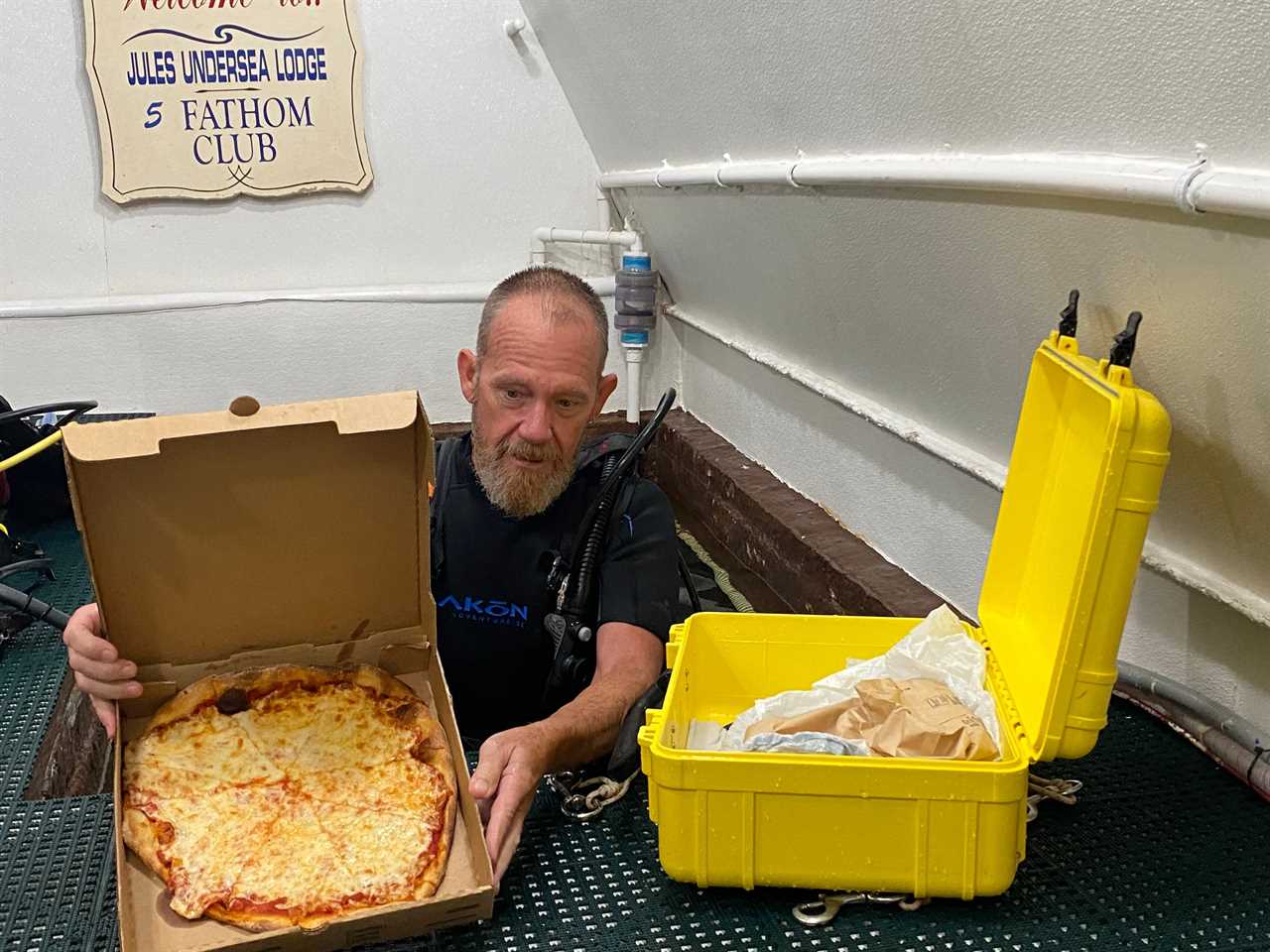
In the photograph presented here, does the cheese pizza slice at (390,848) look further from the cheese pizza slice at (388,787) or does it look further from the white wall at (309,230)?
the white wall at (309,230)

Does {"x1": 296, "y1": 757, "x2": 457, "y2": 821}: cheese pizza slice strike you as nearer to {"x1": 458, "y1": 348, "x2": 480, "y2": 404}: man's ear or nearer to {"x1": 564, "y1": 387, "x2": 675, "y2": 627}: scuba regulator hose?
{"x1": 564, "y1": 387, "x2": 675, "y2": 627}: scuba regulator hose

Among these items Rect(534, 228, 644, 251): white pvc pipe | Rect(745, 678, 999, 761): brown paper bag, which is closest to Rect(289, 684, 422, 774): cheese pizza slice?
Rect(745, 678, 999, 761): brown paper bag

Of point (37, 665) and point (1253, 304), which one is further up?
point (1253, 304)

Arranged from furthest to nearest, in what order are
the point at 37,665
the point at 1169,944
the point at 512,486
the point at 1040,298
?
the point at 37,665, the point at 512,486, the point at 1040,298, the point at 1169,944

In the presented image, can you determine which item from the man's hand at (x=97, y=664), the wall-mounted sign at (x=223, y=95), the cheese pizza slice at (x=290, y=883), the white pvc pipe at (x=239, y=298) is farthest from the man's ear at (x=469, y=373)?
the wall-mounted sign at (x=223, y=95)

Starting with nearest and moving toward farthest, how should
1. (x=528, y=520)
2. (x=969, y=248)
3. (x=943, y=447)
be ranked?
(x=969, y=248) < (x=528, y=520) < (x=943, y=447)

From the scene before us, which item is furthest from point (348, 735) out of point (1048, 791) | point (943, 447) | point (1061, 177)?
point (943, 447)

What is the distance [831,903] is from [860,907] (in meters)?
0.03

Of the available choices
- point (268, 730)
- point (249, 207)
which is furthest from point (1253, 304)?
point (249, 207)

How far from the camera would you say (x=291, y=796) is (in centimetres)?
106

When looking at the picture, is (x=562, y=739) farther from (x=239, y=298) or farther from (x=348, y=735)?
(x=239, y=298)

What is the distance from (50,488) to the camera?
2781 millimetres

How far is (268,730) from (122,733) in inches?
5.7

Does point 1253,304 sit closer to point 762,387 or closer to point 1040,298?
point 1040,298
